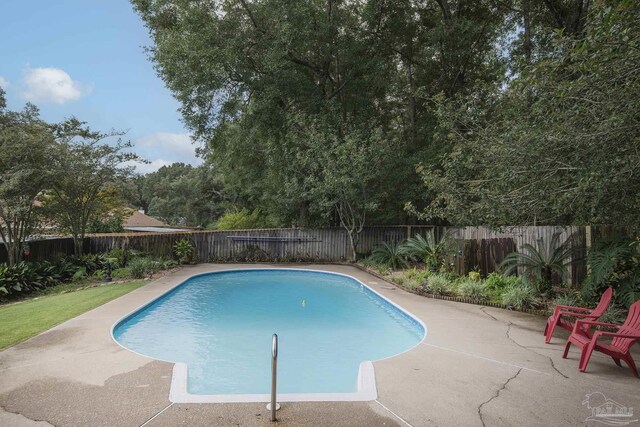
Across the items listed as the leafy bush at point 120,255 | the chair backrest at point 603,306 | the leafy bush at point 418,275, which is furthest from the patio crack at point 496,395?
the leafy bush at point 120,255

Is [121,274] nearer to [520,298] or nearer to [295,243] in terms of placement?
[295,243]

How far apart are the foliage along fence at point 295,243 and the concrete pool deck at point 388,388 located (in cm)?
389

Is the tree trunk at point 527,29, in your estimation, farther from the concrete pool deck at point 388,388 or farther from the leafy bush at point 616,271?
the concrete pool deck at point 388,388

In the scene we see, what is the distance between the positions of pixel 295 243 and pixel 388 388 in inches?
507

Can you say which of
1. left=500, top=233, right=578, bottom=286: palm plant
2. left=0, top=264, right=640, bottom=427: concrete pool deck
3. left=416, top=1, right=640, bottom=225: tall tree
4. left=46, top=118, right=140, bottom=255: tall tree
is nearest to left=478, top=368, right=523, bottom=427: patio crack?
left=0, top=264, right=640, bottom=427: concrete pool deck

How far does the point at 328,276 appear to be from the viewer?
1302cm

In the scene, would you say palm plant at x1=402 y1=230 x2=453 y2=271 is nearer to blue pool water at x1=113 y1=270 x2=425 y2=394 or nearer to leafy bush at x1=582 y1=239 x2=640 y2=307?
blue pool water at x1=113 y1=270 x2=425 y2=394

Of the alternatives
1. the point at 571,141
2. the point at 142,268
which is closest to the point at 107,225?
the point at 142,268

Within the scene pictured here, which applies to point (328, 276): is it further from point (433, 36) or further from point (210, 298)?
point (433, 36)

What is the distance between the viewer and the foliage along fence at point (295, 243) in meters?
9.41

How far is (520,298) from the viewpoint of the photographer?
7.25 meters

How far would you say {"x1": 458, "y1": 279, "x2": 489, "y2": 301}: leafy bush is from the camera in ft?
26.3

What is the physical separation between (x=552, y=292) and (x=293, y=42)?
12.8 meters

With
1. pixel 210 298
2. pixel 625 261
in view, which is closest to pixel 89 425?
pixel 210 298
